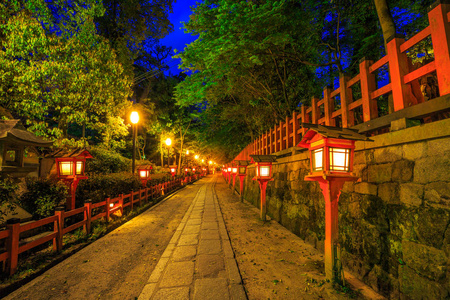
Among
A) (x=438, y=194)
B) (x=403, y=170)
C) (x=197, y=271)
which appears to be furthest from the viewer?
A: (x=197, y=271)

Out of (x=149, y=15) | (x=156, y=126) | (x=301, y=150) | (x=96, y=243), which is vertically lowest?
(x=96, y=243)

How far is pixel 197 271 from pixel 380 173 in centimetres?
375

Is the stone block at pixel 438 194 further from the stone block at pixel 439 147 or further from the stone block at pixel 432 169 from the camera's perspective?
the stone block at pixel 439 147

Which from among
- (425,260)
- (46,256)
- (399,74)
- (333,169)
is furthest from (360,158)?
(46,256)

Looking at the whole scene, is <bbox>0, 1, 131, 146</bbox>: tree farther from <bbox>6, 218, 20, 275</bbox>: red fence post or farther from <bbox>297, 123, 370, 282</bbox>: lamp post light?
<bbox>297, 123, 370, 282</bbox>: lamp post light

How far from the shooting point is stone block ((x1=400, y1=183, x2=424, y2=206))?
266cm

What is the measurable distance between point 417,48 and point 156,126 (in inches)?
1081

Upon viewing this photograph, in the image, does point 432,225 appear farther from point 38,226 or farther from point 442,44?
point 38,226

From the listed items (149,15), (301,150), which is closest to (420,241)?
(301,150)

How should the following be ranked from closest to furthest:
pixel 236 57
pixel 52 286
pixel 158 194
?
pixel 52 286
pixel 236 57
pixel 158 194

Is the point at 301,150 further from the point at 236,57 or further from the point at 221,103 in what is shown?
the point at 221,103

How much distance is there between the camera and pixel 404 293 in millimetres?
2727

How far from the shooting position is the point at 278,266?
13.4ft

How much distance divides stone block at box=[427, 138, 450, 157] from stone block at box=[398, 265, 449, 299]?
5.09 ft
